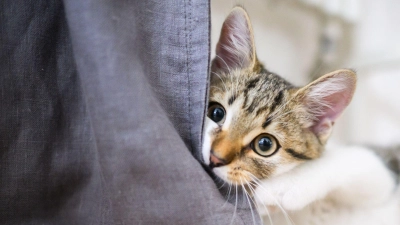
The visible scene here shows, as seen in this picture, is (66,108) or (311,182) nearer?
(66,108)

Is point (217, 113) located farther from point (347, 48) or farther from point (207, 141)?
point (347, 48)

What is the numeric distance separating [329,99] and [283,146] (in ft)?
0.55

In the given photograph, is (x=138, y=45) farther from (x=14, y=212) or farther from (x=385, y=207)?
(x=385, y=207)

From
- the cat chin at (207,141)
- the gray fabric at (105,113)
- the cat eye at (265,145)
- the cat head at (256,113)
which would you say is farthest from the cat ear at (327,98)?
the gray fabric at (105,113)

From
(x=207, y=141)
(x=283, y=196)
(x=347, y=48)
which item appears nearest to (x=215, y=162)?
(x=207, y=141)

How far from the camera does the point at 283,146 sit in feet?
2.41

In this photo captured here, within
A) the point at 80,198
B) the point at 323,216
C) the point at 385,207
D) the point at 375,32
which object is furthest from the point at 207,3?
the point at 375,32

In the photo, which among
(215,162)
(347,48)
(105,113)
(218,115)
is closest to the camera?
(105,113)

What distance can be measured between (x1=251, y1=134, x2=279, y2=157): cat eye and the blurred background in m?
0.67

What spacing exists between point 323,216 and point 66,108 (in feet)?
2.16

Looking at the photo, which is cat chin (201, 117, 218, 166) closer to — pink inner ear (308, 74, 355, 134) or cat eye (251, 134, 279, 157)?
cat eye (251, 134, 279, 157)

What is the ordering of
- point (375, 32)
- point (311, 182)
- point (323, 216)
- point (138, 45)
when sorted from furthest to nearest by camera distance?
1. point (375, 32)
2. point (323, 216)
3. point (311, 182)
4. point (138, 45)

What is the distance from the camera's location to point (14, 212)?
1.73 ft

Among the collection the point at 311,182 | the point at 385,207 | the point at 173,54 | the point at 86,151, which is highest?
the point at 173,54
